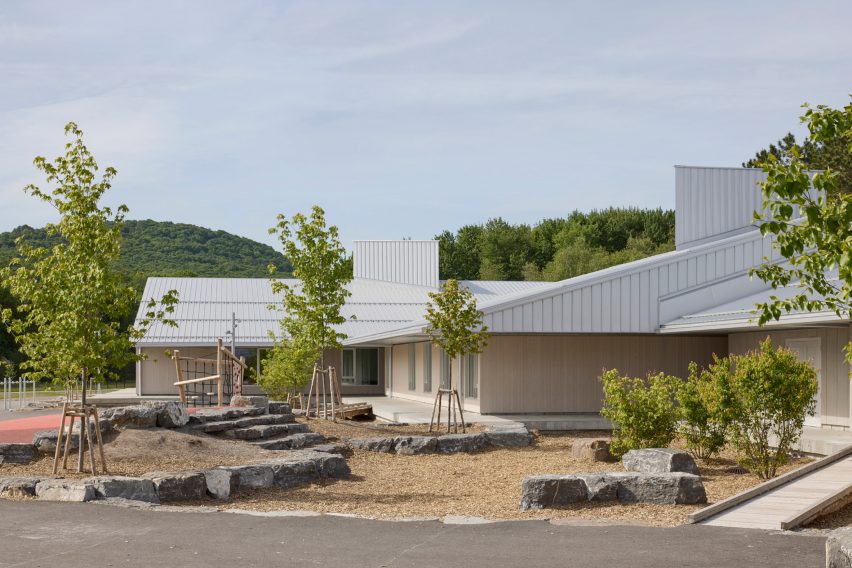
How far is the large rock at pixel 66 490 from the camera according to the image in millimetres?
10922

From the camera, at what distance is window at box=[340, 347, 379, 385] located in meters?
43.2


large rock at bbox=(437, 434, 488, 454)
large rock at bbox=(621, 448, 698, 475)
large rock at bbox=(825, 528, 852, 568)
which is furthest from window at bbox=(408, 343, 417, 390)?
large rock at bbox=(825, 528, 852, 568)

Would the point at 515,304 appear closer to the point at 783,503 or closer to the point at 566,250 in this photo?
the point at 783,503

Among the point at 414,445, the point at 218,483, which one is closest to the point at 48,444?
the point at 218,483

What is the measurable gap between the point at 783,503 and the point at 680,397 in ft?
16.4

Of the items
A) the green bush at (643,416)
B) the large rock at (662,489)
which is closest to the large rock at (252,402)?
the green bush at (643,416)

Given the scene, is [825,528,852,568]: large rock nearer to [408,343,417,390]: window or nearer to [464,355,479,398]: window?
[464,355,479,398]: window

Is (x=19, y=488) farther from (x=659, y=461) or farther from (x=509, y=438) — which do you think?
(x=509, y=438)

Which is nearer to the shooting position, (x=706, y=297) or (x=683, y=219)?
(x=706, y=297)

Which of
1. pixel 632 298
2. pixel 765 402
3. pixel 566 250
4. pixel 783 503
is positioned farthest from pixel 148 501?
pixel 566 250

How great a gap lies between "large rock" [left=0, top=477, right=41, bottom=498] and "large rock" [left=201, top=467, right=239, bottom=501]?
6.42 ft

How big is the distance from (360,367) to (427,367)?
1023cm

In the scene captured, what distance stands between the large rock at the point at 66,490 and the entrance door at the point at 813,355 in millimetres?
15383

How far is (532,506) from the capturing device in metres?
10.9
